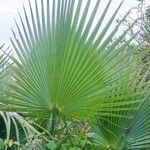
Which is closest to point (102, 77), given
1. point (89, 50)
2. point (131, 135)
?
point (89, 50)

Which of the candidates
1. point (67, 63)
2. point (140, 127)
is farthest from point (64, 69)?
point (140, 127)

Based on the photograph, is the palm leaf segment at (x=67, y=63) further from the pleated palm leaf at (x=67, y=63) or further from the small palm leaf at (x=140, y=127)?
the small palm leaf at (x=140, y=127)

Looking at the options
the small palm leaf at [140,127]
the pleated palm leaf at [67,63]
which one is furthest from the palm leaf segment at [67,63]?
the small palm leaf at [140,127]

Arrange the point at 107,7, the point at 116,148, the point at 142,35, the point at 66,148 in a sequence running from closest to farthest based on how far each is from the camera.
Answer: the point at 107,7, the point at 66,148, the point at 116,148, the point at 142,35

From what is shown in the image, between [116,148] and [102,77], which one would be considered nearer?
[102,77]

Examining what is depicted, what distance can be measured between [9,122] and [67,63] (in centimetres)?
49

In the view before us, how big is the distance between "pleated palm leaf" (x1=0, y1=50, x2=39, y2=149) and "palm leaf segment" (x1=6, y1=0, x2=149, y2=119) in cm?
10

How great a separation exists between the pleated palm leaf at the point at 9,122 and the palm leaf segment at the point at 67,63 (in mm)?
96

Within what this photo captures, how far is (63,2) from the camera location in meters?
2.88

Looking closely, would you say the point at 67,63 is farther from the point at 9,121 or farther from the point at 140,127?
the point at 140,127

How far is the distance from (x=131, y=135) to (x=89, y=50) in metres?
0.79

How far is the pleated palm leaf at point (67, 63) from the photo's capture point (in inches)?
113

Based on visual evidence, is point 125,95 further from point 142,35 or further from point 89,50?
point 142,35

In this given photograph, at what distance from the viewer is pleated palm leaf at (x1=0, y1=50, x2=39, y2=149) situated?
2.79 meters
